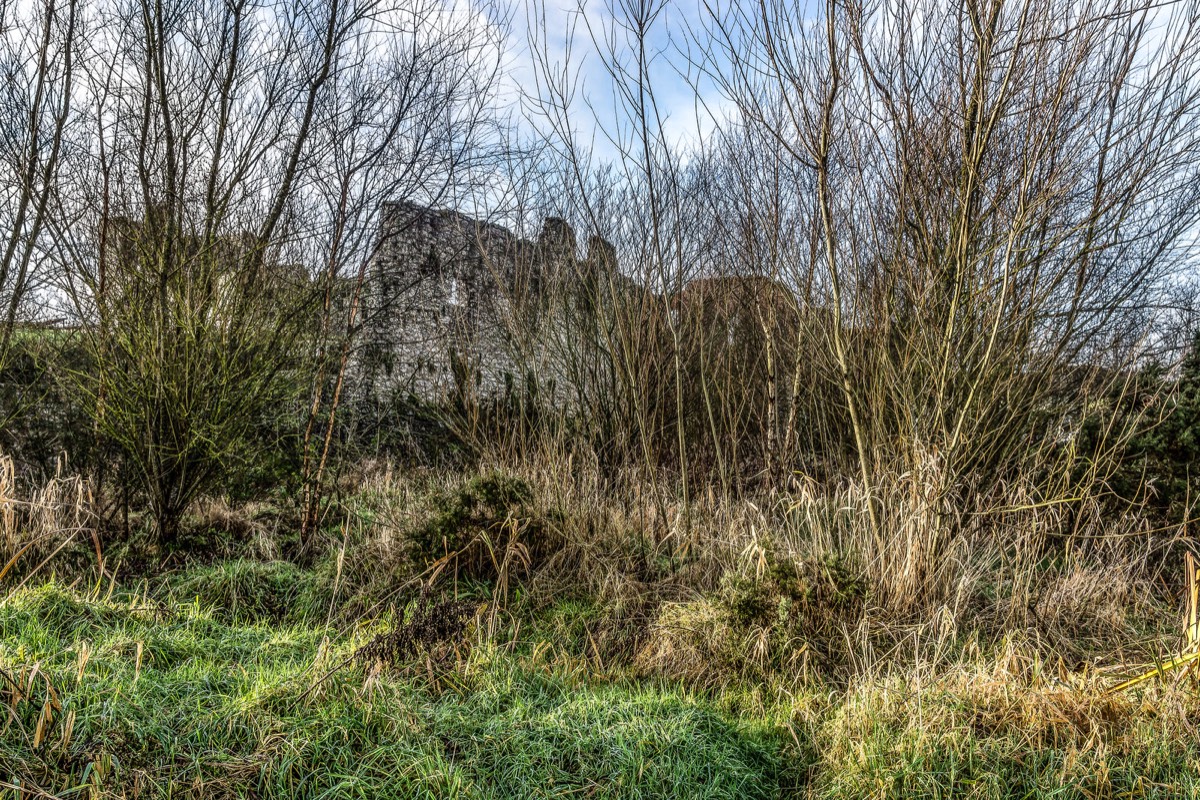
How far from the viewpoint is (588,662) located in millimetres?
3691

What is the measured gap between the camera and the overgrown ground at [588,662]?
7.84 ft

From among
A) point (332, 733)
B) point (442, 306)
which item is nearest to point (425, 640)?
point (332, 733)

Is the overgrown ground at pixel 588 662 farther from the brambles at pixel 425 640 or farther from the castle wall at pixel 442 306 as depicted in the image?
the castle wall at pixel 442 306

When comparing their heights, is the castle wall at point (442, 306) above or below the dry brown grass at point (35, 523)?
above

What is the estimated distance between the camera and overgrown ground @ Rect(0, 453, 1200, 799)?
7.84 feet

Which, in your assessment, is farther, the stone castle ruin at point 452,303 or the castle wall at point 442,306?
the castle wall at point 442,306

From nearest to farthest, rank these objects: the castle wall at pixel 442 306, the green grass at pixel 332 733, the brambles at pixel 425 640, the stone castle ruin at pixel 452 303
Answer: the green grass at pixel 332 733 → the brambles at pixel 425 640 → the stone castle ruin at pixel 452 303 → the castle wall at pixel 442 306

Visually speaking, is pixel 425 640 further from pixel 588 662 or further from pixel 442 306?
pixel 442 306

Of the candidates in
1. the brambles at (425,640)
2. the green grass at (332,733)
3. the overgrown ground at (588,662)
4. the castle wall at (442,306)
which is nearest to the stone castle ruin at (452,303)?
the castle wall at (442,306)

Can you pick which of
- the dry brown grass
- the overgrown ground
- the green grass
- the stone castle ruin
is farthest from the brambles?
the stone castle ruin

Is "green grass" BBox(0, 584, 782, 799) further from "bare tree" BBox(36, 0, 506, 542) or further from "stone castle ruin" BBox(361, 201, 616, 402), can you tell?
"stone castle ruin" BBox(361, 201, 616, 402)

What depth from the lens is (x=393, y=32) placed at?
5.89 m

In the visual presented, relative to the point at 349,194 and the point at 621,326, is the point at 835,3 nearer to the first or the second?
the point at 621,326

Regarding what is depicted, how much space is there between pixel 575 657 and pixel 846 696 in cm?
135
